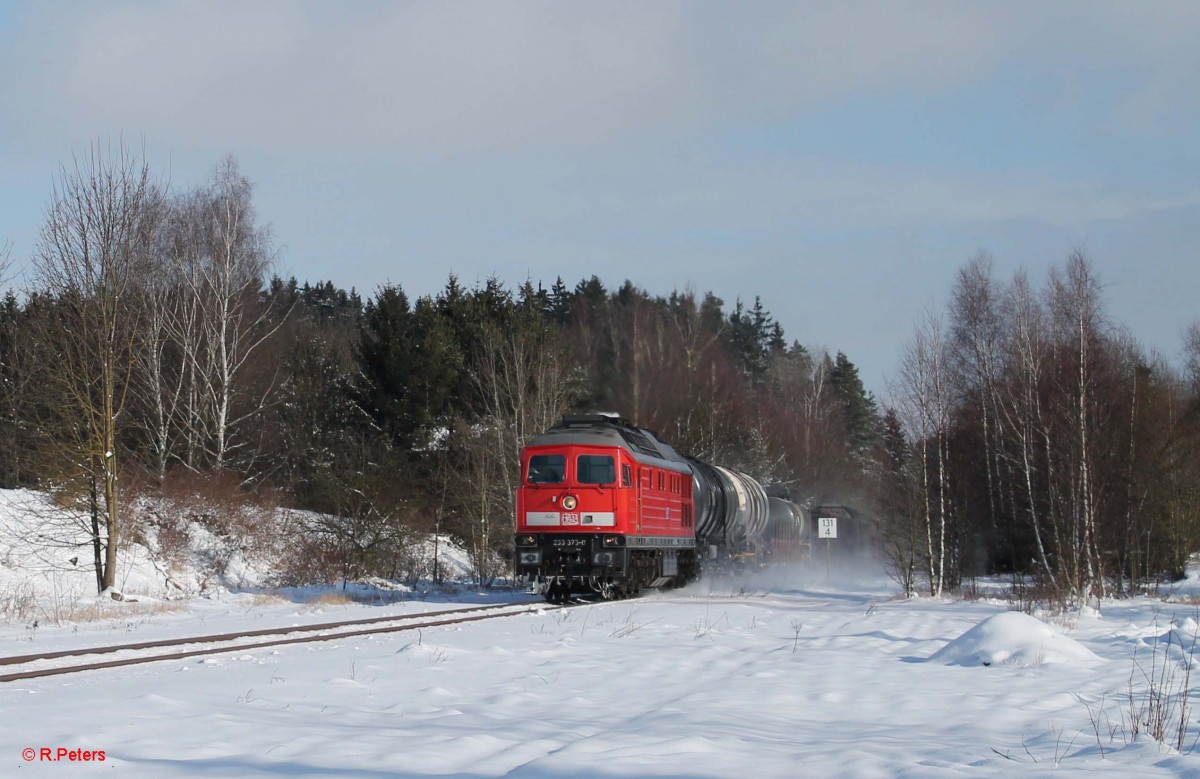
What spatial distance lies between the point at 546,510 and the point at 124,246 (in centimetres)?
1024

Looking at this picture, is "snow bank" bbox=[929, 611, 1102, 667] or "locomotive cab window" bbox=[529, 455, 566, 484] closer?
"snow bank" bbox=[929, 611, 1102, 667]

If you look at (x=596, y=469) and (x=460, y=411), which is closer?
(x=596, y=469)

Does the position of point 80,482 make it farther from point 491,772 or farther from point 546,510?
point 491,772

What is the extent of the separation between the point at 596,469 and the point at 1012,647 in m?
11.2

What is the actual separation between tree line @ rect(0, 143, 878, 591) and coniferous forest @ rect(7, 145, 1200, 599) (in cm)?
10

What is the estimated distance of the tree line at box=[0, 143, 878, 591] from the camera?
22.8 meters

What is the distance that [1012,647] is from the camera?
1245 centimetres

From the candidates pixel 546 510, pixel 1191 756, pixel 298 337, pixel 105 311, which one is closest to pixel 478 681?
pixel 1191 756

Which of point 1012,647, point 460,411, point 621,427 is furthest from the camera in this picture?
point 460,411

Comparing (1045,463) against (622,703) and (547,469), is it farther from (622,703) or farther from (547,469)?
(622,703)

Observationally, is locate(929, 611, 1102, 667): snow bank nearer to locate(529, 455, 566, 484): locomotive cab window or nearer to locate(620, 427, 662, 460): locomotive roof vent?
locate(529, 455, 566, 484): locomotive cab window
